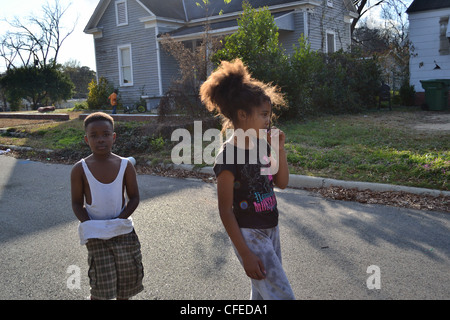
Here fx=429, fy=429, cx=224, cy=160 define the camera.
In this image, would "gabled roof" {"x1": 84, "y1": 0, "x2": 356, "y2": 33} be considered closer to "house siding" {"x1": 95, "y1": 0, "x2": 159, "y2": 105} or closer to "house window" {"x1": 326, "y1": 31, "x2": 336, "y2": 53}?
"house siding" {"x1": 95, "y1": 0, "x2": 159, "y2": 105}

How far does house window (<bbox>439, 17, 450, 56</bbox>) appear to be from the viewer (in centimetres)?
1762

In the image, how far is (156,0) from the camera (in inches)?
898

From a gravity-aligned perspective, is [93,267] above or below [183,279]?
above

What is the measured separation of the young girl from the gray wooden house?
57.4 feet

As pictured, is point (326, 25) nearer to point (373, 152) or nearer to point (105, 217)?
point (373, 152)

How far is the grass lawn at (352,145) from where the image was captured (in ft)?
22.0

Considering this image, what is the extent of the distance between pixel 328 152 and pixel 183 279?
525cm

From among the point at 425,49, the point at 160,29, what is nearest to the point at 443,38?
the point at 425,49

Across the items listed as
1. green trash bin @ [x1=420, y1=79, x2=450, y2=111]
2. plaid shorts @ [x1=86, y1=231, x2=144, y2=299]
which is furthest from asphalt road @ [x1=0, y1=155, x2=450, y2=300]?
green trash bin @ [x1=420, y1=79, x2=450, y2=111]

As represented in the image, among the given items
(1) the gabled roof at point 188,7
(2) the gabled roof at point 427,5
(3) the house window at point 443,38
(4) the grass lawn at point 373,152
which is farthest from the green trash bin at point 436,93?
(1) the gabled roof at point 188,7

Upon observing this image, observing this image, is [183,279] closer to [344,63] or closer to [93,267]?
[93,267]

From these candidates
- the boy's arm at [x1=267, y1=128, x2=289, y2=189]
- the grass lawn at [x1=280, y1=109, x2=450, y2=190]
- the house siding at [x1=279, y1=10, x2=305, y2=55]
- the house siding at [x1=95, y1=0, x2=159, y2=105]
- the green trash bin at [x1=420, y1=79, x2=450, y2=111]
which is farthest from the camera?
the house siding at [x1=95, y1=0, x2=159, y2=105]
